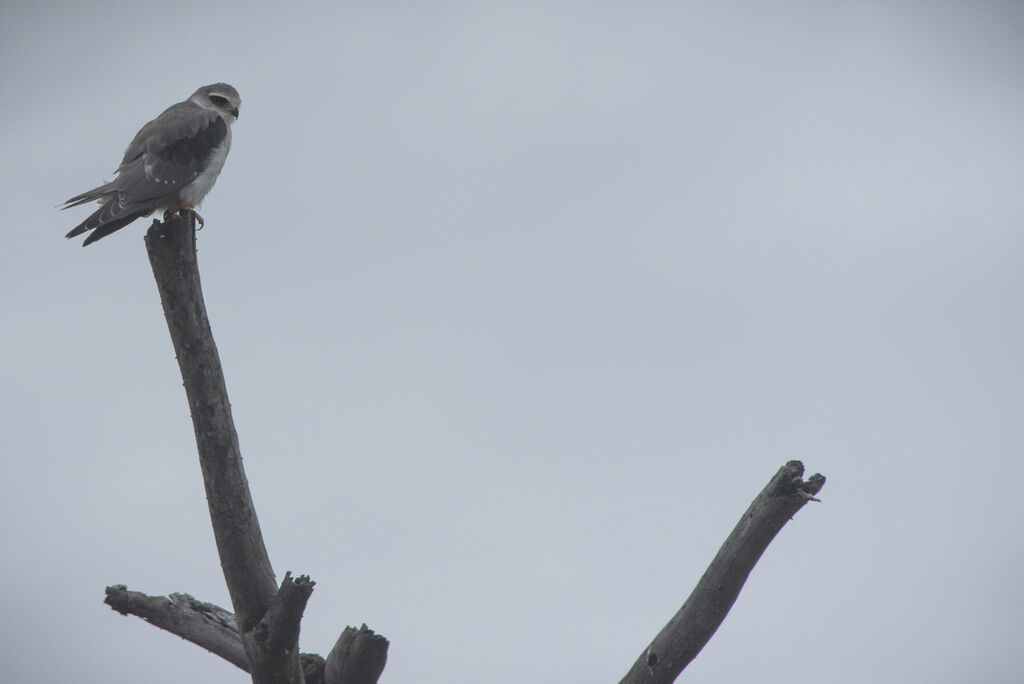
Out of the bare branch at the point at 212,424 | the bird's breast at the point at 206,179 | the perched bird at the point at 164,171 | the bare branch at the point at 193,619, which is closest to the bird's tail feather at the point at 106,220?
the perched bird at the point at 164,171

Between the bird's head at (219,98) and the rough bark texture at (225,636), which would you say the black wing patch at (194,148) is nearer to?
the bird's head at (219,98)

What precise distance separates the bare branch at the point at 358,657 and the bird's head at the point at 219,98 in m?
6.34

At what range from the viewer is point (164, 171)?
8531 mm

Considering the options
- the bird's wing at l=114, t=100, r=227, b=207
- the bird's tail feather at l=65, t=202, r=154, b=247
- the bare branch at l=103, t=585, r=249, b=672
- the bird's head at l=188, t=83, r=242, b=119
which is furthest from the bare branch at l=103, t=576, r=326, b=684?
the bird's head at l=188, t=83, r=242, b=119

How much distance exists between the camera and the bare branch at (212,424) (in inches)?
236

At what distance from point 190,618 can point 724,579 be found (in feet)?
12.2

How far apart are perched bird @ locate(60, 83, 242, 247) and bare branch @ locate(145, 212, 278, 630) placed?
217cm

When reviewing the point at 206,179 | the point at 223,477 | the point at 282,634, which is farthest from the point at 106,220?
the point at 282,634

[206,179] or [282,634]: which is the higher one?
[206,179]

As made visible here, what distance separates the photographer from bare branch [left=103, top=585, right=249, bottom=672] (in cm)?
636

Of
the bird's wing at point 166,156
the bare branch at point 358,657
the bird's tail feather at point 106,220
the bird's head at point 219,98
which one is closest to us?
the bare branch at point 358,657

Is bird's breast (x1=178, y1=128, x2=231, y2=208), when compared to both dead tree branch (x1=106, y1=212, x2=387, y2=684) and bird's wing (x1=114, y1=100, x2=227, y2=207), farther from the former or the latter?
dead tree branch (x1=106, y1=212, x2=387, y2=684)

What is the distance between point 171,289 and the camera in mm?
6059

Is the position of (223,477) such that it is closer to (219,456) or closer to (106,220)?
(219,456)
